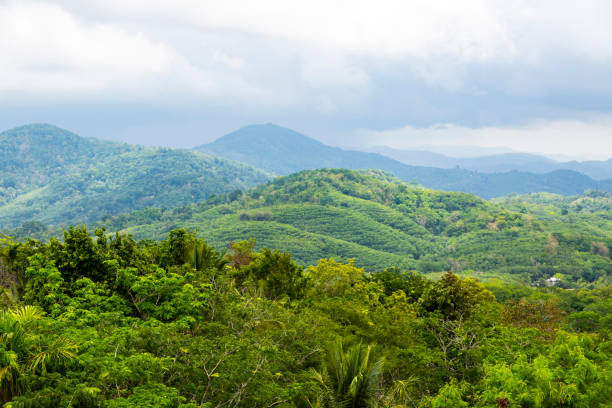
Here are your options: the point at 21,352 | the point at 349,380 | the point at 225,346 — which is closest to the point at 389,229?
the point at 349,380

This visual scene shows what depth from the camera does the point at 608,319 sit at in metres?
28.7

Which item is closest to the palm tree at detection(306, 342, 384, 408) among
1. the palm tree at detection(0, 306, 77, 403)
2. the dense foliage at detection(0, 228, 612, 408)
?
the dense foliage at detection(0, 228, 612, 408)

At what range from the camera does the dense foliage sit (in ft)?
27.6

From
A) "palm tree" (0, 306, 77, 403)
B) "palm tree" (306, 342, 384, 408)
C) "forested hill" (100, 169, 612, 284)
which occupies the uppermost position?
"palm tree" (0, 306, 77, 403)

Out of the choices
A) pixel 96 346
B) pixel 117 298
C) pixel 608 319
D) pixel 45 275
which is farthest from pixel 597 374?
pixel 608 319

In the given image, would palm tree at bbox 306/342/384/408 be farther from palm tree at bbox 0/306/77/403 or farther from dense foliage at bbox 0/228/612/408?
palm tree at bbox 0/306/77/403

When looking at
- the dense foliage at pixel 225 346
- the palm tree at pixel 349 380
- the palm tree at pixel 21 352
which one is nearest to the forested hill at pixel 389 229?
the dense foliage at pixel 225 346

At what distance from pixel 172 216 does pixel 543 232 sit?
138 m

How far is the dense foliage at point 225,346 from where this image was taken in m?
8.40

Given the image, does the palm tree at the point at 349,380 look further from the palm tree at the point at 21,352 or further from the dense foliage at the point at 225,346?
the palm tree at the point at 21,352

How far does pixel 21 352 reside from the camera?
820 centimetres

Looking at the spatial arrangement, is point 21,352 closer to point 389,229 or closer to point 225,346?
point 225,346

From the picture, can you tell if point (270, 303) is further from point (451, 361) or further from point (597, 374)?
point (597, 374)

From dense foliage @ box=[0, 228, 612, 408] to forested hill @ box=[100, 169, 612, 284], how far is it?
343 ft
